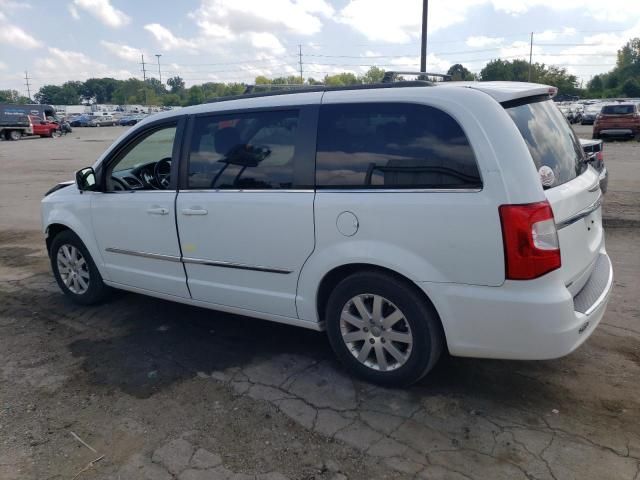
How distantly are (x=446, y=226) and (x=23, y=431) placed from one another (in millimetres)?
2724

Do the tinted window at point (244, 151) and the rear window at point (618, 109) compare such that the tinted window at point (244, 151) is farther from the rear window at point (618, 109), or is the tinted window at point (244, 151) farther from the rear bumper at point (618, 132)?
the rear window at point (618, 109)

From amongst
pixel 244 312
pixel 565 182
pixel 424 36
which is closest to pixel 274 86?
pixel 244 312

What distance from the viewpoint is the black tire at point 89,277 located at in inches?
201

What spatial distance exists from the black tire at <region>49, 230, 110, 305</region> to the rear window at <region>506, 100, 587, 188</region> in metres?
3.85

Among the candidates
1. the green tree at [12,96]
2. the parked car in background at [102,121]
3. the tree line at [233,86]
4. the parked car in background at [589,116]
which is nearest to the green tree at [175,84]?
the tree line at [233,86]

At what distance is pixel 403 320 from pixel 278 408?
3.05ft

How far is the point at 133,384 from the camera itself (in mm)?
3742

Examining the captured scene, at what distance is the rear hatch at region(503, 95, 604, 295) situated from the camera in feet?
10.1

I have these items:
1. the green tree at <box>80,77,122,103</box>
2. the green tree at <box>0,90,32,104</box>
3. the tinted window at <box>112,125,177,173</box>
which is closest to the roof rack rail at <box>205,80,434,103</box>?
the tinted window at <box>112,125,177,173</box>

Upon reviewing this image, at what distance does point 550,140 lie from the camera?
335 cm

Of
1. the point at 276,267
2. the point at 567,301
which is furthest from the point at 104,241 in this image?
the point at 567,301

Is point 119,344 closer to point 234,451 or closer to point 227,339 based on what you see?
point 227,339

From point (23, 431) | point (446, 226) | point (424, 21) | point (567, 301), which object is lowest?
point (23, 431)

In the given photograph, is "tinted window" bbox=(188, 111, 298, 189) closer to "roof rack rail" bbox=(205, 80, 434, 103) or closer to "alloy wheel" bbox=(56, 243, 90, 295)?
"roof rack rail" bbox=(205, 80, 434, 103)
